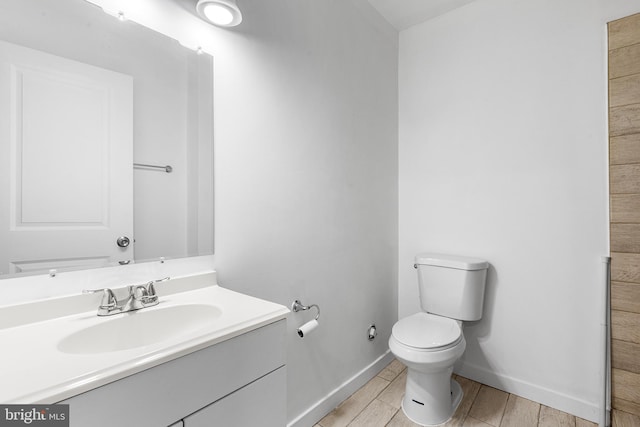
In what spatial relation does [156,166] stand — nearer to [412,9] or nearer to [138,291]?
[138,291]

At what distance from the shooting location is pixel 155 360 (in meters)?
0.66

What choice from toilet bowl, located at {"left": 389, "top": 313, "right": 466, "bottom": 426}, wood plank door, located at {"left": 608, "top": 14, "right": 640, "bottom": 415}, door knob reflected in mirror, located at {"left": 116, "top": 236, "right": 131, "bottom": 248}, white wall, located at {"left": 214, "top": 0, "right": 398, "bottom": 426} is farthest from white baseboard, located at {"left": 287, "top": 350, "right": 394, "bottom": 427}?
wood plank door, located at {"left": 608, "top": 14, "right": 640, "bottom": 415}

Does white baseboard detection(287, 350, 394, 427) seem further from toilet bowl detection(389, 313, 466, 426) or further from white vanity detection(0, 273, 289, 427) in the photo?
white vanity detection(0, 273, 289, 427)

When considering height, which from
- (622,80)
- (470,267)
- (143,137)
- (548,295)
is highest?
(622,80)

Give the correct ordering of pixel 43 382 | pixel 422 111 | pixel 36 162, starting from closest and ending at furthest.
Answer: pixel 43 382 < pixel 36 162 < pixel 422 111

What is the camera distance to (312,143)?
1.66m

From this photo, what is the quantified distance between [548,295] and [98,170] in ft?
7.41

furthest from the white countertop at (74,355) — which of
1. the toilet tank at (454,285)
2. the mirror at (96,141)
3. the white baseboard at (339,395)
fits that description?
the toilet tank at (454,285)

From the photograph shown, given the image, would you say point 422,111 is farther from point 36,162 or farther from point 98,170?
point 36,162

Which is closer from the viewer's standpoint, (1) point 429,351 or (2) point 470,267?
(1) point 429,351

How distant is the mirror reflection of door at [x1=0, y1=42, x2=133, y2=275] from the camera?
0.86 metres

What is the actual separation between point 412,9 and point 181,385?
2396 mm

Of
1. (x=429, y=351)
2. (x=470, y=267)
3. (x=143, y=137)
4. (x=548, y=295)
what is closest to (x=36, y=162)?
(x=143, y=137)

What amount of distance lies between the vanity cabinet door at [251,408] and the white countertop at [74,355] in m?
0.16
